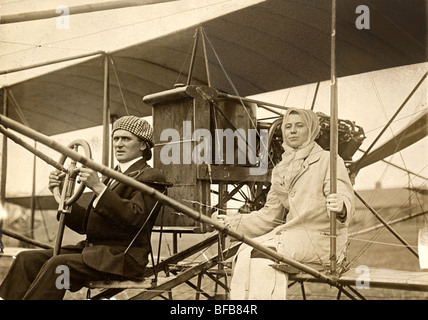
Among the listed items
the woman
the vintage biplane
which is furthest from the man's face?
the woman

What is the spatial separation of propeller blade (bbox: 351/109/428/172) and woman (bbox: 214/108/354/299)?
0.58 metres

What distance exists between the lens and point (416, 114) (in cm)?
323

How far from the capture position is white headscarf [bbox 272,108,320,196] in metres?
2.98

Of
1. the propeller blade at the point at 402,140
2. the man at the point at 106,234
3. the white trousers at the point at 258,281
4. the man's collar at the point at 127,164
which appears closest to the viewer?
the man at the point at 106,234

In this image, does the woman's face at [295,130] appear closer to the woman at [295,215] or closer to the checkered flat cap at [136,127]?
the woman at [295,215]

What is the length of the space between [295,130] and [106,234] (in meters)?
1.19

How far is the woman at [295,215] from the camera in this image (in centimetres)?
281

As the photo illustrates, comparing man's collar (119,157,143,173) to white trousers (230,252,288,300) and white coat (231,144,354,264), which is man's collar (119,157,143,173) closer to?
white coat (231,144,354,264)

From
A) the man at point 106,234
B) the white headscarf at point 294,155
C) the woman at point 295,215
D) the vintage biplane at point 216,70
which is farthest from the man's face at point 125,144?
the white headscarf at point 294,155

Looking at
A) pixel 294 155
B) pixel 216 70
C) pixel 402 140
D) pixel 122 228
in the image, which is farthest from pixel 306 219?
pixel 216 70

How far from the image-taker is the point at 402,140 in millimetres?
3279

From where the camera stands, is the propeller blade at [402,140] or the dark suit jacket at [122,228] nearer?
the dark suit jacket at [122,228]

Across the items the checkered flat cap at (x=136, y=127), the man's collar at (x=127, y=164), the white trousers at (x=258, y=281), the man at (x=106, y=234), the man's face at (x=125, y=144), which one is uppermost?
the checkered flat cap at (x=136, y=127)
